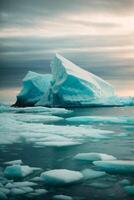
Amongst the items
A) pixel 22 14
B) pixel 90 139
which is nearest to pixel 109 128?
pixel 90 139

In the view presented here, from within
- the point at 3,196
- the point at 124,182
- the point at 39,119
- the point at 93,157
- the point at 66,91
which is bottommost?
the point at 3,196

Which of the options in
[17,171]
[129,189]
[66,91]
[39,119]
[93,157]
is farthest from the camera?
[66,91]

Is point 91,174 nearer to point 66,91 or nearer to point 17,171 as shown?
point 17,171

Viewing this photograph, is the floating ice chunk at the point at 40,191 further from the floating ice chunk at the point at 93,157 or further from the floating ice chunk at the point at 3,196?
the floating ice chunk at the point at 93,157

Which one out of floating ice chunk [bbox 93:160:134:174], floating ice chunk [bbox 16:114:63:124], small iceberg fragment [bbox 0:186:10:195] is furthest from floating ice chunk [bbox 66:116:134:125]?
small iceberg fragment [bbox 0:186:10:195]

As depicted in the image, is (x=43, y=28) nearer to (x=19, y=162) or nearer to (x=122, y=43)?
(x=122, y=43)

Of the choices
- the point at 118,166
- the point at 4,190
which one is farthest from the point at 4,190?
the point at 118,166
